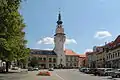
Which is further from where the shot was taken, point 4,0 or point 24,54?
point 24,54

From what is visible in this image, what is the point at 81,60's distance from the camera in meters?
194

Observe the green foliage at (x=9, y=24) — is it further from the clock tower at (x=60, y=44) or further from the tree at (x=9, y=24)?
the clock tower at (x=60, y=44)

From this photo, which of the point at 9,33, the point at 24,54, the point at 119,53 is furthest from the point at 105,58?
the point at 9,33

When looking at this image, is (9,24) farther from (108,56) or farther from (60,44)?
(60,44)

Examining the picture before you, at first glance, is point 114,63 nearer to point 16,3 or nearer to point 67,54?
point 16,3

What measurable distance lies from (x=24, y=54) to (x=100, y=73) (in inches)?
633

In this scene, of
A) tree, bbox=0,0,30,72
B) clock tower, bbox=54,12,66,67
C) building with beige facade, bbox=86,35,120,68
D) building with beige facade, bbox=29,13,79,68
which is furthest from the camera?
building with beige facade, bbox=29,13,79,68

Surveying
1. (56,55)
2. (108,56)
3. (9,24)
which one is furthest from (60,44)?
(9,24)

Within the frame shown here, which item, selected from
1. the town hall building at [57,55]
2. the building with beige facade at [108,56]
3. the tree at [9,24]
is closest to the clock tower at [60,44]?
the town hall building at [57,55]

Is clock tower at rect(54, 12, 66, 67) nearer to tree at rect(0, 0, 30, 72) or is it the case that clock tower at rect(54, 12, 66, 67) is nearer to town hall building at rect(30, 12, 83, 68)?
town hall building at rect(30, 12, 83, 68)

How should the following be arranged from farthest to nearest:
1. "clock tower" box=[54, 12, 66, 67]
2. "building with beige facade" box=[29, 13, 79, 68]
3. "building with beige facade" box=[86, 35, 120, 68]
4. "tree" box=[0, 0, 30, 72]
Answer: "building with beige facade" box=[29, 13, 79, 68], "clock tower" box=[54, 12, 66, 67], "building with beige facade" box=[86, 35, 120, 68], "tree" box=[0, 0, 30, 72]

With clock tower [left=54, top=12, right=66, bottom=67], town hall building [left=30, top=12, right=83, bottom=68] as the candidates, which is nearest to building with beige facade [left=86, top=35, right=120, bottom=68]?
clock tower [left=54, top=12, right=66, bottom=67]

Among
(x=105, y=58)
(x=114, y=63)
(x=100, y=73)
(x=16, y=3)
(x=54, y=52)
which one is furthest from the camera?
(x=54, y=52)

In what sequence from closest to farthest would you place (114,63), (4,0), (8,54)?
(4,0) → (8,54) → (114,63)
